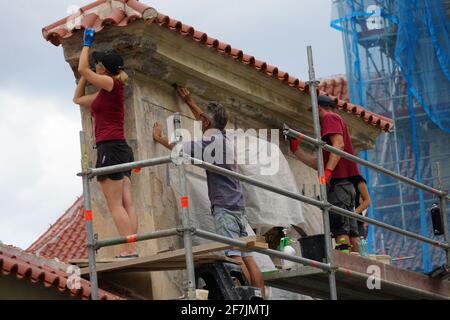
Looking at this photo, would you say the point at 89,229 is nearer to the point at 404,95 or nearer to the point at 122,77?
the point at 122,77

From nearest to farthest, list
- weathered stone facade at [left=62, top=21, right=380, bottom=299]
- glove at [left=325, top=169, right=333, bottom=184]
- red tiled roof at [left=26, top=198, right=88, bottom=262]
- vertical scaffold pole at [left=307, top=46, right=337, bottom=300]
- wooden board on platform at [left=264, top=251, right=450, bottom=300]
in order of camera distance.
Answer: vertical scaffold pole at [left=307, top=46, right=337, bottom=300], wooden board on platform at [left=264, top=251, right=450, bottom=300], weathered stone facade at [left=62, top=21, right=380, bottom=299], glove at [left=325, top=169, right=333, bottom=184], red tiled roof at [left=26, top=198, right=88, bottom=262]

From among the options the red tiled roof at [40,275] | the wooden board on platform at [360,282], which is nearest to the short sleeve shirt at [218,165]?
the wooden board on platform at [360,282]

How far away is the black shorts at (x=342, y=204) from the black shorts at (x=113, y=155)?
262cm

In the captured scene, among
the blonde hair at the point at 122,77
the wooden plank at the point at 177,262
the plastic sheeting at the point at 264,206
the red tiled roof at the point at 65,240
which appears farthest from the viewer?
the red tiled roof at the point at 65,240

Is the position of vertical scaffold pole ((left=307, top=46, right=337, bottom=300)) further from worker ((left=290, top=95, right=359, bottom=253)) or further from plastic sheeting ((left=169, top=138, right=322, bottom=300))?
plastic sheeting ((left=169, top=138, right=322, bottom=300))

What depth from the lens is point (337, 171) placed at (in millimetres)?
15828

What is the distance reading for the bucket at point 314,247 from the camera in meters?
14.4

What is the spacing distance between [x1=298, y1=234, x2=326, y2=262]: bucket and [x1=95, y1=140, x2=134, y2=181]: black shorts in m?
1.90

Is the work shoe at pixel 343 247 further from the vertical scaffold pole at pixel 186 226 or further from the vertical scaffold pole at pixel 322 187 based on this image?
the vertical scaffold pole at pixel 186 226

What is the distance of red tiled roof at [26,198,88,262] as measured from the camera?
21422mm

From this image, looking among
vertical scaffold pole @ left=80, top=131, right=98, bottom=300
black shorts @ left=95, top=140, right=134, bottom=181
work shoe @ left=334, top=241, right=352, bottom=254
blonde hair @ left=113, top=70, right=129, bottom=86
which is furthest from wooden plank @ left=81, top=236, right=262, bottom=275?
work shoe @ left=334, top=241, right=352, bottom=254

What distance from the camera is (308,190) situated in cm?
1769

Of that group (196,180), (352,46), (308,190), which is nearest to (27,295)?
(196,180)

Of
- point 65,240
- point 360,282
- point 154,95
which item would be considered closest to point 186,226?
point 154,95
